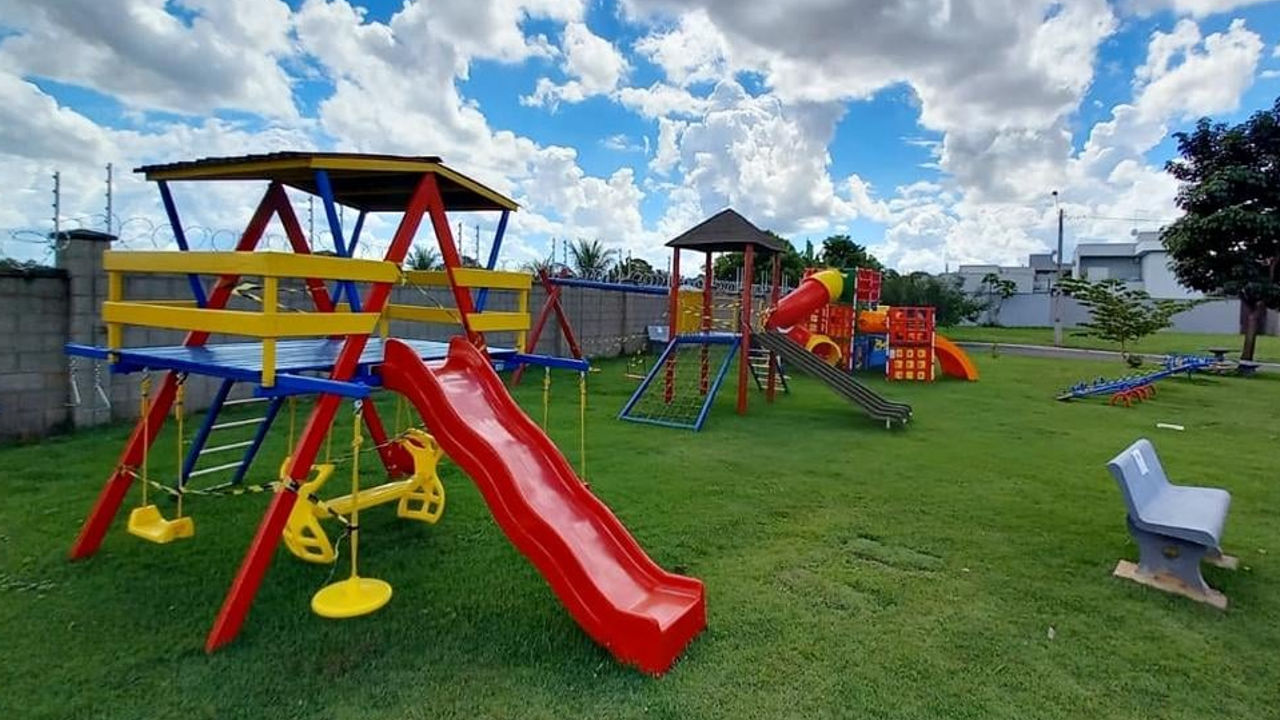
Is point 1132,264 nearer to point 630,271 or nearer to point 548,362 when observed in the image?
point 630,271

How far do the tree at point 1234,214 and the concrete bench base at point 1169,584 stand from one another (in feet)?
52.4

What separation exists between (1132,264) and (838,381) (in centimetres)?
6334

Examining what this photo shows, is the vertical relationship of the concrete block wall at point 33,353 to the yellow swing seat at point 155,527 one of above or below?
above

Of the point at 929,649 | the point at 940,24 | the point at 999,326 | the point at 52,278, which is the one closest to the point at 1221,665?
the point at 929,649

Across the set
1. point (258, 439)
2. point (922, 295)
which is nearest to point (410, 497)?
point (258, 439)

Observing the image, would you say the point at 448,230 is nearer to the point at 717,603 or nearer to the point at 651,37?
the point at 717,603

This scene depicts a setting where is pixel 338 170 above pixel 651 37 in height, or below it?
below

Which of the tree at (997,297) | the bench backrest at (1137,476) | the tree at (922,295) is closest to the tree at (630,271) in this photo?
the bench backrest at (1137,476)

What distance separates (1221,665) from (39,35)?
9.99 m

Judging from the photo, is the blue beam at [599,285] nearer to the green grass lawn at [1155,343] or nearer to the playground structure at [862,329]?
the playground structure at [862,329]

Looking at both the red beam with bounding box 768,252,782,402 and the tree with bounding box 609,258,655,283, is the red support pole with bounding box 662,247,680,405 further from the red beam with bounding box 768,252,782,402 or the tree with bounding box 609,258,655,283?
the tree with bounding box 609,258,655,283

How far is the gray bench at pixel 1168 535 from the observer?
385cm

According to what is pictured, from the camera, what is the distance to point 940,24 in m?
9.05

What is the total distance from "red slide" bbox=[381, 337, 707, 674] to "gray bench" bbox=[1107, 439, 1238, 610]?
8.32 ft
